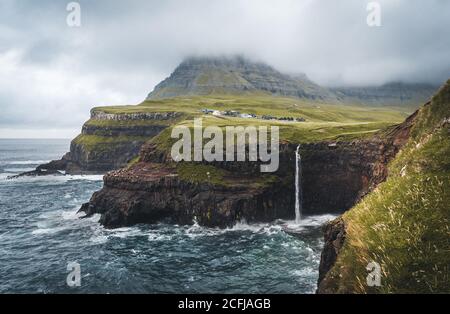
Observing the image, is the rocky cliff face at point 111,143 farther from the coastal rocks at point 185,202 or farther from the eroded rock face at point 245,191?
the eroded rock face at point 245,191

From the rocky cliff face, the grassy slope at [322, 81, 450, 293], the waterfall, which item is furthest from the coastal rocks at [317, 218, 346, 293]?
the rocky cliff face

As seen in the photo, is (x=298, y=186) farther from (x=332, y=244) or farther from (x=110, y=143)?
(x=110, y=143)

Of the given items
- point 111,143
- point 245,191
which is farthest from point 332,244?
point 111,143

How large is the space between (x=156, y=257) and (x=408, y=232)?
121 feet

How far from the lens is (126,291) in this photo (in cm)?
3772

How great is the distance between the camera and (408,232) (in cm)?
1722

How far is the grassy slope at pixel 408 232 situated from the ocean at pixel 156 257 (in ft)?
57.5

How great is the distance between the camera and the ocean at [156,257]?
3875 cm

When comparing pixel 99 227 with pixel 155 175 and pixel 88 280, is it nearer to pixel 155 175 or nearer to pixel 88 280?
pixel 155 175

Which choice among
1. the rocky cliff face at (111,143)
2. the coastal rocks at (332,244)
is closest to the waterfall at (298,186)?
the coastal rocks at (332,244)

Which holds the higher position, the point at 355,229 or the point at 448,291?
the point at 355,229

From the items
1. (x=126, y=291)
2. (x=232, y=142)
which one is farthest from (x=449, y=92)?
(x=232, y=142)
